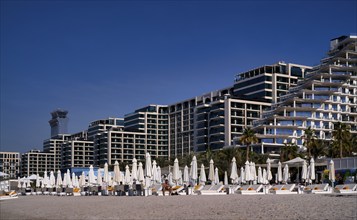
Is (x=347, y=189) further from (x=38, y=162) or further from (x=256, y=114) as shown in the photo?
(x=38, y=162)

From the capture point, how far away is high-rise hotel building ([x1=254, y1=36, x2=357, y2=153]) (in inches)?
3920

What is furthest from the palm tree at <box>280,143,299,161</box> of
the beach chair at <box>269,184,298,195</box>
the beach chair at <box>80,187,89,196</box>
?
the beach chair at <box>269,184,298,195</box>

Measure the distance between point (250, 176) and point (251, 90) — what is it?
75.3m

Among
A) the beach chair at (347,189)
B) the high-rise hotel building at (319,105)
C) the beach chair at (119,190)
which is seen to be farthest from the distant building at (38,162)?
the beach chair at (347,189)

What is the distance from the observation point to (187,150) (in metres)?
142

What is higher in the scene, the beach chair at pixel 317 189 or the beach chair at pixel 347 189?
the beach chair at pixel 347 189

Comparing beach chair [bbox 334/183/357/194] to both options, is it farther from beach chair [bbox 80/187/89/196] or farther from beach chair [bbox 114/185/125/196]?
beach chair [bbox 80/187/89/196]

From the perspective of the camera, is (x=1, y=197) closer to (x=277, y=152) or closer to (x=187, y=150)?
(x=277, y=152)

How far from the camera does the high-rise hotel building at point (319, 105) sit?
327ft

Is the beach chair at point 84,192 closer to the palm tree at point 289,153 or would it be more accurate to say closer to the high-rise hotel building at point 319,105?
the palm tree at point 289,153

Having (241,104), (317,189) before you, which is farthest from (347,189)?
(241,104)

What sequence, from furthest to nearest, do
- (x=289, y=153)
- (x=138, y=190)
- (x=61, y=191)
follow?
(x=289, y=153) < (x=61, y=191) < (x=138, y=190)

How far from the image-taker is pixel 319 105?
4050 inches

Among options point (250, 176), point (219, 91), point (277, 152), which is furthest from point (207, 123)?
point (250, 176)
